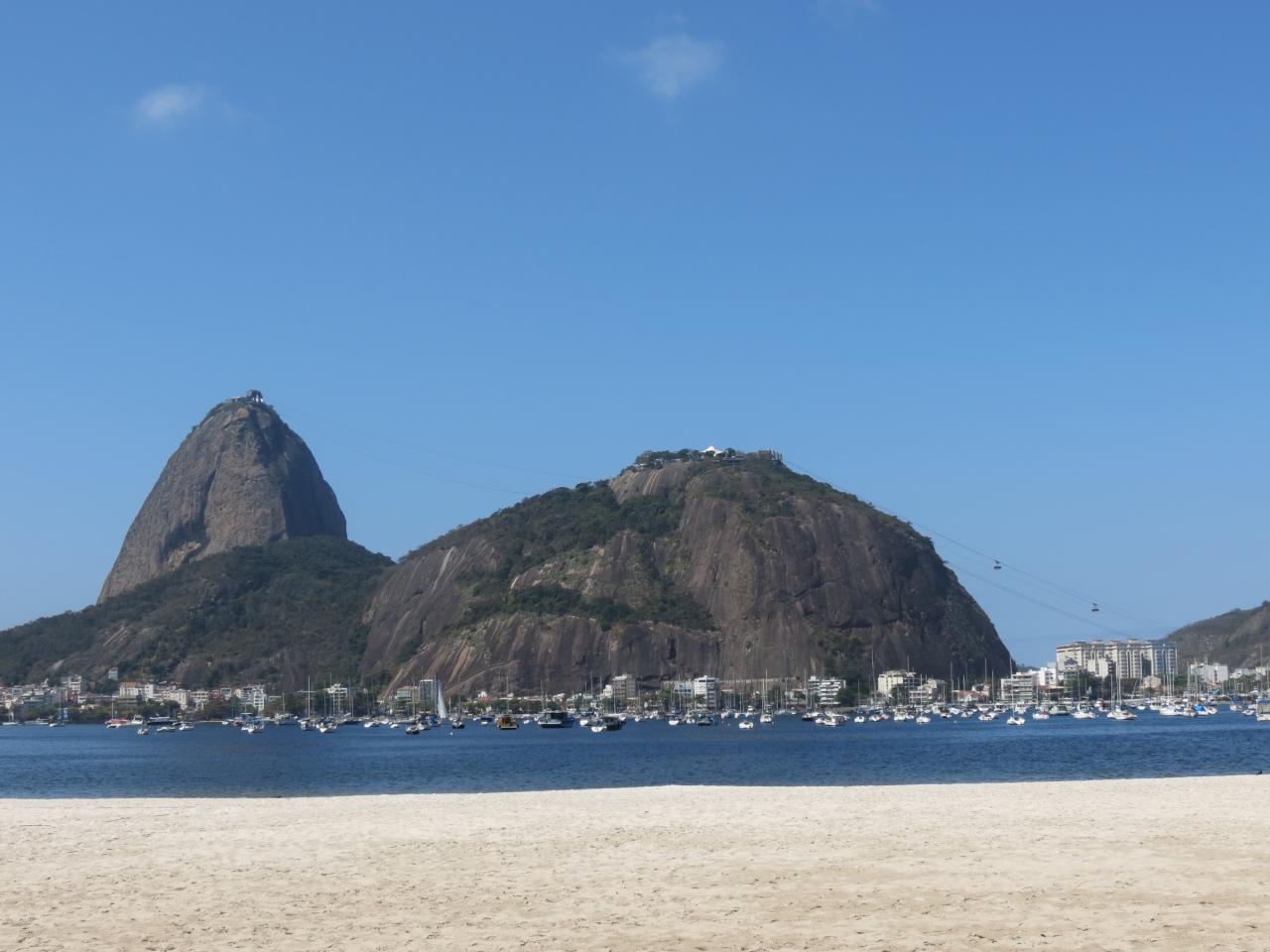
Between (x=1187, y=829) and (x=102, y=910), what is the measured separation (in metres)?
21.9

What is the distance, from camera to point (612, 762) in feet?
310

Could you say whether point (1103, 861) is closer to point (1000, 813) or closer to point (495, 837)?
point (1000, 813)

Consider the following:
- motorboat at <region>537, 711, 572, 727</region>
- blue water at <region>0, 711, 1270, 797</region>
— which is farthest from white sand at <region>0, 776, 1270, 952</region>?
motorboat at <region>537, 711, 572, 727</region>

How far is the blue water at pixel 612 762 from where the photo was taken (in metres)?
69.4

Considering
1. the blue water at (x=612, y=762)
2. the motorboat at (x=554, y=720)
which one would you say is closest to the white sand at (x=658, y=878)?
the blue water at (x=612, y=762)

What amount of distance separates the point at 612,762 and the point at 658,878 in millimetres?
71923

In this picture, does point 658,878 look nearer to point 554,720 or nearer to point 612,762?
point 612,762

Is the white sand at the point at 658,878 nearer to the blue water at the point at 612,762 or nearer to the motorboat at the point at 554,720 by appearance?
the blue water at the point at 612,762

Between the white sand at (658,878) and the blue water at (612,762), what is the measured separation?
30.3 metres

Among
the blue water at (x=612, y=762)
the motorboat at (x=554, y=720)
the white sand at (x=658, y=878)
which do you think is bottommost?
the blue water at (x=612, y=762)

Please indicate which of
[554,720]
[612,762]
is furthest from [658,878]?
[554,720]

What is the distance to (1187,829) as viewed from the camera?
29.8 meters

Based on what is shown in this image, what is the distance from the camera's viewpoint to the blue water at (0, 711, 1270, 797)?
6938 centimetres

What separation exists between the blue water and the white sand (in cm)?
3031
